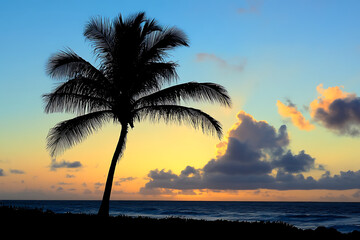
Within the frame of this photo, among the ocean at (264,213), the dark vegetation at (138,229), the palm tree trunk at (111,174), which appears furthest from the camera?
the ocean at (264,213)

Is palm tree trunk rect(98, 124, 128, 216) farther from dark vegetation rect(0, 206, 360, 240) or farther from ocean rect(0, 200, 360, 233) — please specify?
ocean rect(0, 200, 360, 233)

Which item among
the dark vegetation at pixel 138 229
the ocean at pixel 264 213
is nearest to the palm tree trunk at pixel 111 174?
the dark vegetation at pixel 138 229

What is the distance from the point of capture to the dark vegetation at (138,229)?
10.1 meters

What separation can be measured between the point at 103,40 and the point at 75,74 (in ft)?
6.35

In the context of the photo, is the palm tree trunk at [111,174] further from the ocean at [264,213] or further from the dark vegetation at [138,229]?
the ocean at [264,213]

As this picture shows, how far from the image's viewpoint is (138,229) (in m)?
10.7

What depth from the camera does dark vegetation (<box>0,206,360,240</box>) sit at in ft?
33.2

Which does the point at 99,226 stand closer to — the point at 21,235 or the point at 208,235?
the point at 21,235

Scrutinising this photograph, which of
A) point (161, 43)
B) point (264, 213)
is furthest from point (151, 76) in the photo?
point (264, 213)


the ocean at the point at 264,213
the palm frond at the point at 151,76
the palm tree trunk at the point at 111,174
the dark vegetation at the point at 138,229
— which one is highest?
the palm frond at the point at 151,76

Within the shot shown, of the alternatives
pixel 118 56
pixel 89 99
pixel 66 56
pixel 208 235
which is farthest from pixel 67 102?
pixel 208 235

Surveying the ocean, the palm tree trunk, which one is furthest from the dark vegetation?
the ocean

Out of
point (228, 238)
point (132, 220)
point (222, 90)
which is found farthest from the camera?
point (222, 90)

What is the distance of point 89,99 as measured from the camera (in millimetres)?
14820
